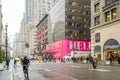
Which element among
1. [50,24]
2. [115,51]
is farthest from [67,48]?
[115,51]

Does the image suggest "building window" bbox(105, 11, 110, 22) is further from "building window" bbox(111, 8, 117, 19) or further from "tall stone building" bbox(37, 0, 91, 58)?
"tall stone building" bbox(37, 0, 91, 58)

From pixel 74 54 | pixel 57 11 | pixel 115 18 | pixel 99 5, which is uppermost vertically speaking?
pixel 57 11

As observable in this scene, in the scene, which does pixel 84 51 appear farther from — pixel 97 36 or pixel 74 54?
pixel 97 36

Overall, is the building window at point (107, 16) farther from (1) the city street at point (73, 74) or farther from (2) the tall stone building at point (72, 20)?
(2) the tall stone building at point (72, 20)

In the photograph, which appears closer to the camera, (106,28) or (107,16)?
(106,28)

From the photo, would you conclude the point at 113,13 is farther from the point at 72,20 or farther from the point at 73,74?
the point at 72,20

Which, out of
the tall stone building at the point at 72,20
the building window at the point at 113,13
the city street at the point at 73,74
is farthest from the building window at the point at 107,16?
the tall stone building at the point at 72,20

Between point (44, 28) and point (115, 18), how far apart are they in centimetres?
11109

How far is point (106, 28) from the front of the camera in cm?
6291

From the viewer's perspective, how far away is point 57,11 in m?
127

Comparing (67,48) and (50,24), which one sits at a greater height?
(50,24)

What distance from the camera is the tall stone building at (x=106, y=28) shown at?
58562 millimetres

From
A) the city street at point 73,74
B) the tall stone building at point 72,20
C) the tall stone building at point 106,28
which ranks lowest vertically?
the city street at point 73,74

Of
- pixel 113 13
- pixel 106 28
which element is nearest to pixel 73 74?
pixel 113 13
